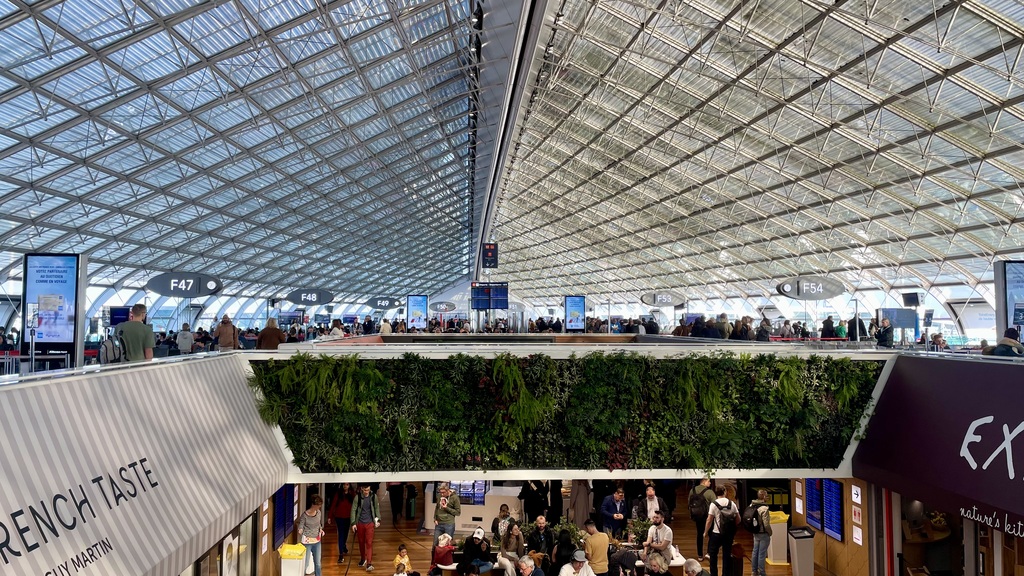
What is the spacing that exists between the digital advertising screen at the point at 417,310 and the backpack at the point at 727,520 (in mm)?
21710

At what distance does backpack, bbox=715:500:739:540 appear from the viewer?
36.2ft

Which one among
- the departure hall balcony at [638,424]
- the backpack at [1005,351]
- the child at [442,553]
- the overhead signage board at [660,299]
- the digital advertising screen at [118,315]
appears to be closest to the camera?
the departure hall balcony at [638,424]

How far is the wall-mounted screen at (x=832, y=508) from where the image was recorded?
1246 centimetres

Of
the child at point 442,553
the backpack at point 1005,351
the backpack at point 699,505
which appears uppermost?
the backpack at point 1005,351

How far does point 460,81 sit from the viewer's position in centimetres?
2472

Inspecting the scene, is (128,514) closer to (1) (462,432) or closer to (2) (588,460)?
(1) (462,432)

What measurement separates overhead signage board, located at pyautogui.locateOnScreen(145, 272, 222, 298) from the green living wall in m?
3.86

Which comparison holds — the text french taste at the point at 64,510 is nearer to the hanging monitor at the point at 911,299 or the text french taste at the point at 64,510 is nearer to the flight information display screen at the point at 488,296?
the hanging monitor at the point at 911,299

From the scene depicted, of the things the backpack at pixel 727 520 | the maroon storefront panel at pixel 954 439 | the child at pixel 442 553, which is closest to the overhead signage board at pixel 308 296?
the child at pixel 442 553

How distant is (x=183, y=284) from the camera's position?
13.2m

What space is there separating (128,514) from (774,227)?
37.2 m

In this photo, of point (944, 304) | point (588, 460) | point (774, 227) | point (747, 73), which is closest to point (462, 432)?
point (588, 460)

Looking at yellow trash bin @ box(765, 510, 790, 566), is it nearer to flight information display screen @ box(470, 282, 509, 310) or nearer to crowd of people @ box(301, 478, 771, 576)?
crowd of people @ box(301, 478, 771, 576)

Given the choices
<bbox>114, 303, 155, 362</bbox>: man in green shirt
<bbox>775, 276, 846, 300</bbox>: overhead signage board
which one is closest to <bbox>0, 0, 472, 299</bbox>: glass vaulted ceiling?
<bbox>114, 303, 155, 362</bbox>: man in green shirt
